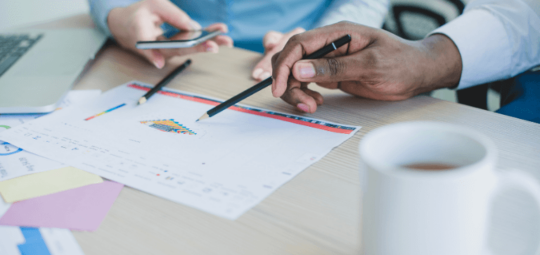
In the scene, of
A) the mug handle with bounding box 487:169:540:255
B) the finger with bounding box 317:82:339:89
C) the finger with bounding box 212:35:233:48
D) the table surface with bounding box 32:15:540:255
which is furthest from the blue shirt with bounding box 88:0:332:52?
the mug handle with bounding box 487:169:540:255

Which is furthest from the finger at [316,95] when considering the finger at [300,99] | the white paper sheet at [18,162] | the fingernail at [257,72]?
the white paper sheet at [18,162]

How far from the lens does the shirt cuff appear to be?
60 cm

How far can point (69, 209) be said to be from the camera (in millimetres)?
356

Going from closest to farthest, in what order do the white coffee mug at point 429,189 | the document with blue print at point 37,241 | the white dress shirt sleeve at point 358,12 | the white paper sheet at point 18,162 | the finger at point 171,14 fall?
the white coffee mug at point 429,189, the document with blue print at point 37,241, the white paper sheet at point 18,162, the finger at point 171,14, the white dress shirt sleeve at point 358,12

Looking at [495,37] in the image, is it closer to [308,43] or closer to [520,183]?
[308,43]

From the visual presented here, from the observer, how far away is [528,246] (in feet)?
0.74

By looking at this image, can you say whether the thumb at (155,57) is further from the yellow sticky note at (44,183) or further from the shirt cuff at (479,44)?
the shirt cuff at (479,44)

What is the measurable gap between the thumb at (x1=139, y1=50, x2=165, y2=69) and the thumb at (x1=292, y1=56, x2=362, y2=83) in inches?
13.2

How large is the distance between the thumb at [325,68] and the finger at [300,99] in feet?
0.08

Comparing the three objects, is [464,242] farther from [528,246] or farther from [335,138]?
→ [335,138]

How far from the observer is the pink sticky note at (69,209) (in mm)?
337

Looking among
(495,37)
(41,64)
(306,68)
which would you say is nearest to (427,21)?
(495,37)

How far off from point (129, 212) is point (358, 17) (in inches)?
29.5

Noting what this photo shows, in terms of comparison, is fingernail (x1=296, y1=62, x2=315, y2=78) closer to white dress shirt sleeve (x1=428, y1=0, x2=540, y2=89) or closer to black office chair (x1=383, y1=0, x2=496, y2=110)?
white dress shirt sleeve (x1=428, y1=0, x2=540, y2=89)
